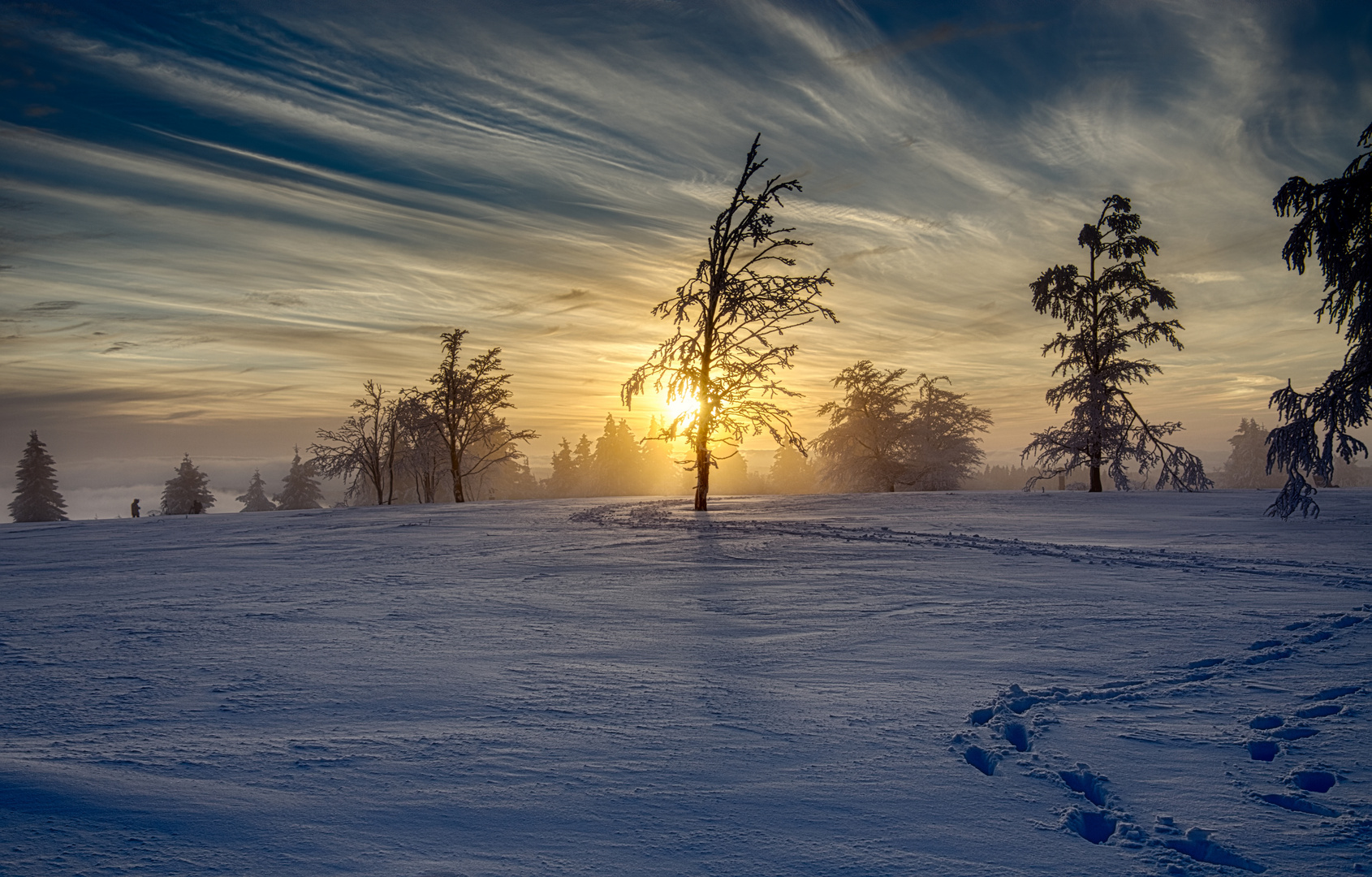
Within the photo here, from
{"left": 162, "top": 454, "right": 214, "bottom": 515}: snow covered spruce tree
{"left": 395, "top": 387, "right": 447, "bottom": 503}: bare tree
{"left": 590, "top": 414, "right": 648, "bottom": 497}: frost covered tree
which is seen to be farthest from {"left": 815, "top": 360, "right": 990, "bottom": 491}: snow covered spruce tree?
{"left": 162, "top": 454, "right": 214, "bottom": 515}: snow covered spruce tree

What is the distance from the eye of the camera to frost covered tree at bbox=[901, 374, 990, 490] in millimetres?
37625

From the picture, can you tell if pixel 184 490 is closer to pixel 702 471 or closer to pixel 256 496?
pixel 256 496

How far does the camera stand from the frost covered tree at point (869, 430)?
37719 mm

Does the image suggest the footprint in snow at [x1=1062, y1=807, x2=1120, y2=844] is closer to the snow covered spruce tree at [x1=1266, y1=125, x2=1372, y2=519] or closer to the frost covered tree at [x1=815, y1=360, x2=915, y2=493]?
the snow covered spruce tree at [x1=1266, y1=125, x2=1372, y2=519]

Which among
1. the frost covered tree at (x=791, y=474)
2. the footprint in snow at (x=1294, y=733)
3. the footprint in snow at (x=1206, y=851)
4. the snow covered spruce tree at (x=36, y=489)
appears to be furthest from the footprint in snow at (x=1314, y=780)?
the frost covered tree at (x=791, y=474)

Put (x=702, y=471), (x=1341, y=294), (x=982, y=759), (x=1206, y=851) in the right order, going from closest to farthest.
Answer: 1. (x=1206, y=851)
2. (x=982, y=759)
3. (x=1341, y=294)
4. (x=702, y=471)

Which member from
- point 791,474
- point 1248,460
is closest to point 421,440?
point 791,474

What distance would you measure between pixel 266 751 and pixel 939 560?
7.92m

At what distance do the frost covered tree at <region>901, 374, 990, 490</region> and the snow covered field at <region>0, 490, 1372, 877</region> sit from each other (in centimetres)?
3032

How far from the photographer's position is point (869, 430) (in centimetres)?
3806

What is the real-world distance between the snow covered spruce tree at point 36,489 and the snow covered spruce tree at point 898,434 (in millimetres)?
51278

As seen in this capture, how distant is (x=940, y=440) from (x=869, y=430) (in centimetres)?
409

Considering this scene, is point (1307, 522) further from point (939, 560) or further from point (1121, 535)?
point (939, 560)

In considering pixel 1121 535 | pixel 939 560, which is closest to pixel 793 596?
pixel 939 560
